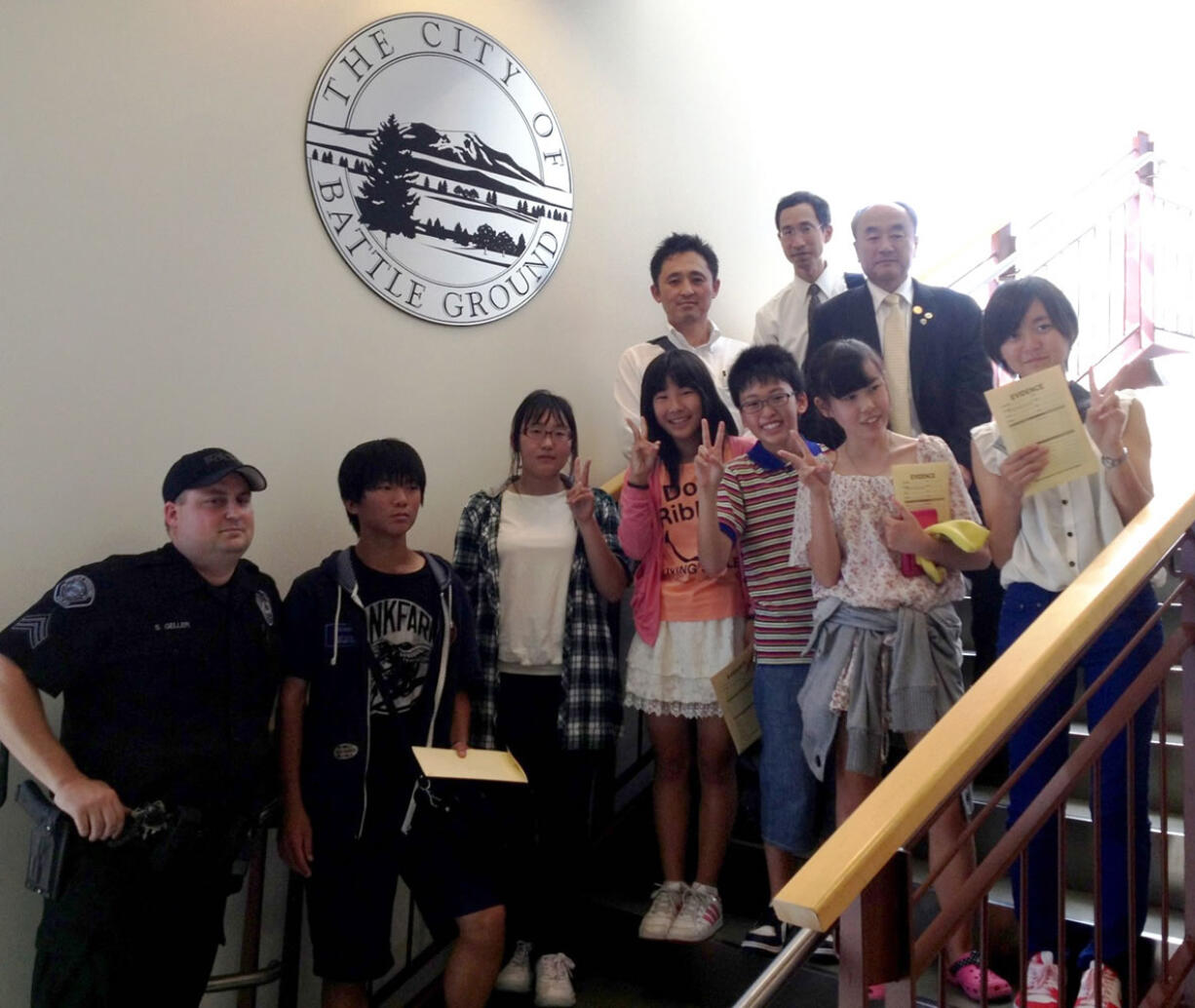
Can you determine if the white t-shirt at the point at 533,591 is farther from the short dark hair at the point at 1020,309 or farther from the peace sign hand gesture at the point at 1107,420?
the peace sign hand gesture at the point at 1107,420

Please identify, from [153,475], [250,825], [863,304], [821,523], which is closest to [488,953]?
[250,825]

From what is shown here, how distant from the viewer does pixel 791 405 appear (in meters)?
2.20

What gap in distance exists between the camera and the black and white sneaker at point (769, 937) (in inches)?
84.3

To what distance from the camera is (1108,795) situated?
1.80 meters

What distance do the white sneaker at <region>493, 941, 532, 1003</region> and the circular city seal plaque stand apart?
1.81 m

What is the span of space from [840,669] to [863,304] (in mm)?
1227

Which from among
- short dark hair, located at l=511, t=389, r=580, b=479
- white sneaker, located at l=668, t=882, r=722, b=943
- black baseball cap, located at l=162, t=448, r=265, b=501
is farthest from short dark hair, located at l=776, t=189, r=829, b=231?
white sneaker, located at l=668, t=882, r=722, b=943

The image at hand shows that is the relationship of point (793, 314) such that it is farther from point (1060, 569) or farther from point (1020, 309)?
point (1060, 569)

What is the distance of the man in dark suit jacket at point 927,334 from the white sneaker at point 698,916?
1.02 metres

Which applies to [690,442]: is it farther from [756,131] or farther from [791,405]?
[756,131]

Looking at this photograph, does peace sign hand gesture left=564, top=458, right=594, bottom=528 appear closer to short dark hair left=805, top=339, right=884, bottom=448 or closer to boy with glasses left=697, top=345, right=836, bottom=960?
boy with glasses left=697, top=345, right=836, bottom=960

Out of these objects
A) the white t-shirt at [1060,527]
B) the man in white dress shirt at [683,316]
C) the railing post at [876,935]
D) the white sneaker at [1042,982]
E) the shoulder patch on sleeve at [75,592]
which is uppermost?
the man in white dress shirt at [683,316]

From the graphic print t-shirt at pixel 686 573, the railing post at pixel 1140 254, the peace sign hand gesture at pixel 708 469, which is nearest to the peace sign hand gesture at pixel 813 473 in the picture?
the peace sign hand gesture at pixel 708 469

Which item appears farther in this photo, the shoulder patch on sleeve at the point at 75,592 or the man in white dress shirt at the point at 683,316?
the man in white dress shirt at the point at 683,316
